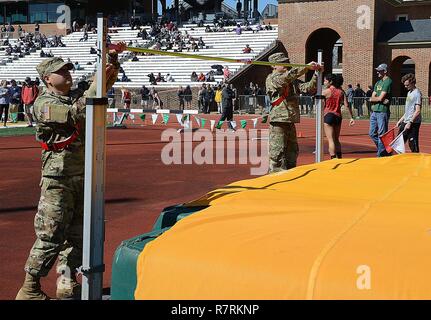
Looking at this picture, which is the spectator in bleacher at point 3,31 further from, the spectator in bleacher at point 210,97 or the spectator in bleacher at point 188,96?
the spectator in bleacher at point 210,97

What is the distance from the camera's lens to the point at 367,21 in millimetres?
37344

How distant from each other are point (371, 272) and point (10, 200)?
264 inches

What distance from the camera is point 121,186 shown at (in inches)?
370

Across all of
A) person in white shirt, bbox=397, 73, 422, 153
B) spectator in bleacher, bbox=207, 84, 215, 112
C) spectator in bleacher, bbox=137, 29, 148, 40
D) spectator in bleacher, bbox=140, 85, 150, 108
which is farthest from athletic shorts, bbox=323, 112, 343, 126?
spectator in bleacher, bbox=137, 29, 148, 40

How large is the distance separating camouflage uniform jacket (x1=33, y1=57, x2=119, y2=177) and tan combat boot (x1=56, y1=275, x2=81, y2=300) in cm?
81

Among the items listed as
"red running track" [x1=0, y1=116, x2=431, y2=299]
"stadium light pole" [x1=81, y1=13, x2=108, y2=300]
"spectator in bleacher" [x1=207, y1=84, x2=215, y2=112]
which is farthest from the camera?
"spectator in bleacher" [x1=207, y1=84, x2=215, y2=112]

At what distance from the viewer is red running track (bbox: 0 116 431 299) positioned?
5.62 m

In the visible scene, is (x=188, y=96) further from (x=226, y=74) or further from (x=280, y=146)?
(x=280, y=146)

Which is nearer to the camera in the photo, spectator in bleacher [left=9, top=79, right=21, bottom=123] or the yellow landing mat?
the yellow landing mat

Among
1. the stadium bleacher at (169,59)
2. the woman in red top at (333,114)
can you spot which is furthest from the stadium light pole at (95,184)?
the stadium bleacher at (169,59)

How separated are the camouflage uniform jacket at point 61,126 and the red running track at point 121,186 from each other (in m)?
0.99

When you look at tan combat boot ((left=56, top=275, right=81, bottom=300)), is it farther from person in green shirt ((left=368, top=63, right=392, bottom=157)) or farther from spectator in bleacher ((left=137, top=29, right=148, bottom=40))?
spectator in bleacher ((left=137, top=29, right=148, bottom=40))

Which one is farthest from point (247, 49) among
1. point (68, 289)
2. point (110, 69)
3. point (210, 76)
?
point (110, 69)

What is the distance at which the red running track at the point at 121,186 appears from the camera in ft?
18.5
